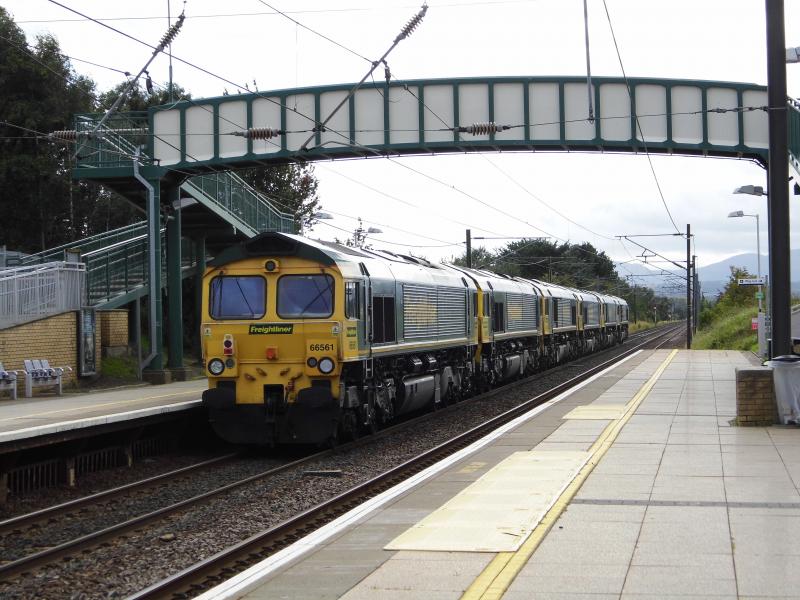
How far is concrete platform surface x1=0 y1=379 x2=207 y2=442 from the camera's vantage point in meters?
13.0

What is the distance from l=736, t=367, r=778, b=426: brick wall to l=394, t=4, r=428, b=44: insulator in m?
7.47

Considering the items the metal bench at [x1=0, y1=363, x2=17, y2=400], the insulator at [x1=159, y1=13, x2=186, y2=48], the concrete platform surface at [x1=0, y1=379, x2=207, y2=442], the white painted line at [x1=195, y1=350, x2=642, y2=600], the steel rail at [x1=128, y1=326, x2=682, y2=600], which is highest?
the insulator at [x1=159, y1=13, x2=186, y2=48]

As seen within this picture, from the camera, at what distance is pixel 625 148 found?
89.3ft

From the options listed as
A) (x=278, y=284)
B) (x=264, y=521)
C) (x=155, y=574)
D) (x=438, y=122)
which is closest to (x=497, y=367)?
(x=438, y=122)

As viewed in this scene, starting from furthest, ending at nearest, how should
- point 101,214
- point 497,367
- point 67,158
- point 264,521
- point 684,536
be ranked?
1. point 101,214
2. point 67,158
3. point 497,367
4. point 264,521
5. point 684,536

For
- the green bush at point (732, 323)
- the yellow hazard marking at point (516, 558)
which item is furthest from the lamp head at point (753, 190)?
the yellow hazard marking at point (516, 558)

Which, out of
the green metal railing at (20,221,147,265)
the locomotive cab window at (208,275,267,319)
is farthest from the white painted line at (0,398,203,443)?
the green metal railing at (20,221,147,265)

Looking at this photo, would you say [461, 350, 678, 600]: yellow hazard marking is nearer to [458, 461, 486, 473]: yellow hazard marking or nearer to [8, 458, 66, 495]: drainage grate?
[458, 461, 486, 473]: yellow hazard marking

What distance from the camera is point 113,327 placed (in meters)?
27.1

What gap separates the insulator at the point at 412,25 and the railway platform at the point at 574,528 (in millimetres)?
7040

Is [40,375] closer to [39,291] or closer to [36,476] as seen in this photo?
[39,291]

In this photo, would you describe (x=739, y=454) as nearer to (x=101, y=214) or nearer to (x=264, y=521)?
(x=264, y=521)

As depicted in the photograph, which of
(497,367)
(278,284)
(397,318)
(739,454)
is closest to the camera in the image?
(739,454)

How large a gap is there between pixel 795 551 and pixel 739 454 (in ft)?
16.7
